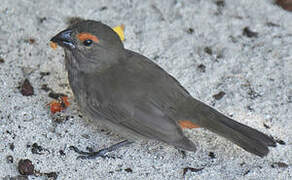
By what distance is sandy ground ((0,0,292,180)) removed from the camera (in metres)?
3.68

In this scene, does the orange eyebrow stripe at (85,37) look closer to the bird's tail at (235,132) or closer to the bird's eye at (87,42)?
the bird's eye at (87,42)

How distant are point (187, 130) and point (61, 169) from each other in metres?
1.04

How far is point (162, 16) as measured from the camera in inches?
195

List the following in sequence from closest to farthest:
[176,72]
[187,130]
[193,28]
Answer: [187,130] < [176,72] < [193,28]

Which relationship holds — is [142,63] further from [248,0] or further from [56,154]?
[248,0]

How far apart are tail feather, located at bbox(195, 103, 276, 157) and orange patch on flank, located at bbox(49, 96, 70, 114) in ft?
3.63

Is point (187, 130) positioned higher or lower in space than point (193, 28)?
lower

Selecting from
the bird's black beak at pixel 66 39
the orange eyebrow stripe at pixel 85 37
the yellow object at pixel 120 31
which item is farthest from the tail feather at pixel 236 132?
the yellow object at pixel 120 31

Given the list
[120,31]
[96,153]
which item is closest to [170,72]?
[120,31]

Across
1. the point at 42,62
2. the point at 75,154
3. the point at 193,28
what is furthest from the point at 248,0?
the point at 75,154

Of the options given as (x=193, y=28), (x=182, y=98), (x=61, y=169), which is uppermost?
(x=193, y=28)

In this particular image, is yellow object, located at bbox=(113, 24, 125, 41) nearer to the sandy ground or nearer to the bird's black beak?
the sandy ground

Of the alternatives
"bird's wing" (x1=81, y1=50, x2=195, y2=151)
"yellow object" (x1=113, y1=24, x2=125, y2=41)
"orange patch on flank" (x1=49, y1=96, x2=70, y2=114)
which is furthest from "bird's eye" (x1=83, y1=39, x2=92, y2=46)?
"yellow object" (x1=113, y1=24, x2=125, y2=41)

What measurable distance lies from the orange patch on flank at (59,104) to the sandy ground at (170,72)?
5cm
